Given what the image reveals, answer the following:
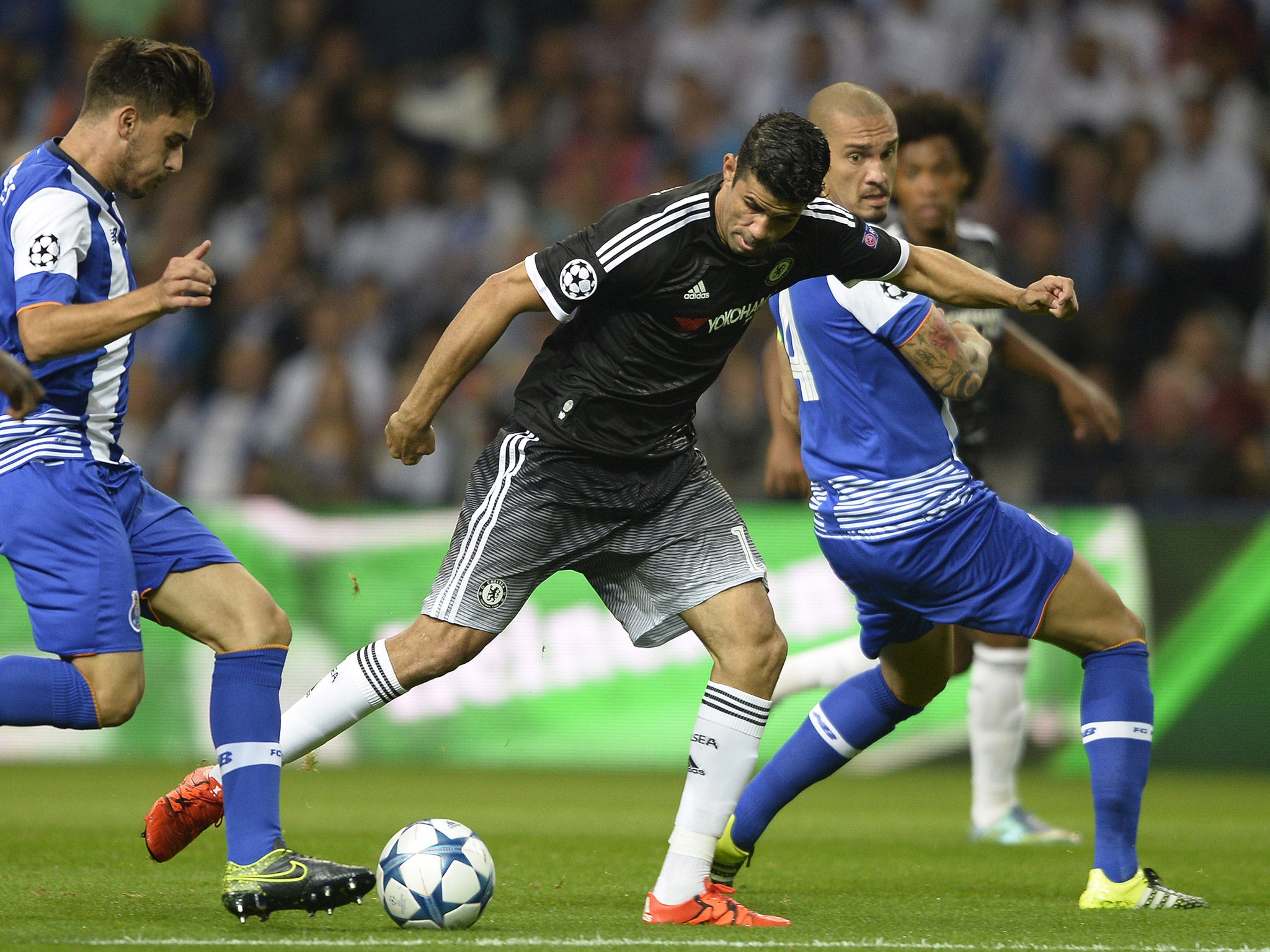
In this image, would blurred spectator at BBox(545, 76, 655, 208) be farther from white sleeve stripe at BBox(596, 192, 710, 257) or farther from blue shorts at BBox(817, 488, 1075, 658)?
white sleeve stripe at BBox(596, 192, 710, 257)

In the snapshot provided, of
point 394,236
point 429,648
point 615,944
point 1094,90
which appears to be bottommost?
point 615,944

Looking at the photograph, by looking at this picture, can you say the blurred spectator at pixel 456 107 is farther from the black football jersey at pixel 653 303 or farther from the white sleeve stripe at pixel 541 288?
the white sleeve stripe at pixel 541 288

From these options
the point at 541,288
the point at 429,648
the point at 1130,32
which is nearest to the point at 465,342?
the point at 541,288

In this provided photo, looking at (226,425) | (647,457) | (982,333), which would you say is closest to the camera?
(647,457)

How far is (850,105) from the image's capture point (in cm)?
521

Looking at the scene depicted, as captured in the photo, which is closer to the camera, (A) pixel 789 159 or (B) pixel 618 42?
(A) pixel 789 159

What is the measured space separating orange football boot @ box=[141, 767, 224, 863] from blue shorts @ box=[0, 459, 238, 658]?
0.54 m

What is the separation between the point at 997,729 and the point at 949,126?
93.1 inches

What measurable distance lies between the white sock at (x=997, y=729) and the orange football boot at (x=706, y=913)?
2373 millimetres

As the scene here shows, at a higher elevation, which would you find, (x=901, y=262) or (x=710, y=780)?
(x=901, y=262)

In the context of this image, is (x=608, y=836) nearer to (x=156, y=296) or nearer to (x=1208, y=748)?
(x=156, y=296)

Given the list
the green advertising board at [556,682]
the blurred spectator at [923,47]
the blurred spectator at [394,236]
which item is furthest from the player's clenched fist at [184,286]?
the blurred spectator at [923,47]

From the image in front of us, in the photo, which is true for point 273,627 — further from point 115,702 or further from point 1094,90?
point 1094,90

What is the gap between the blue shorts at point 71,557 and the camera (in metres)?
4.24
